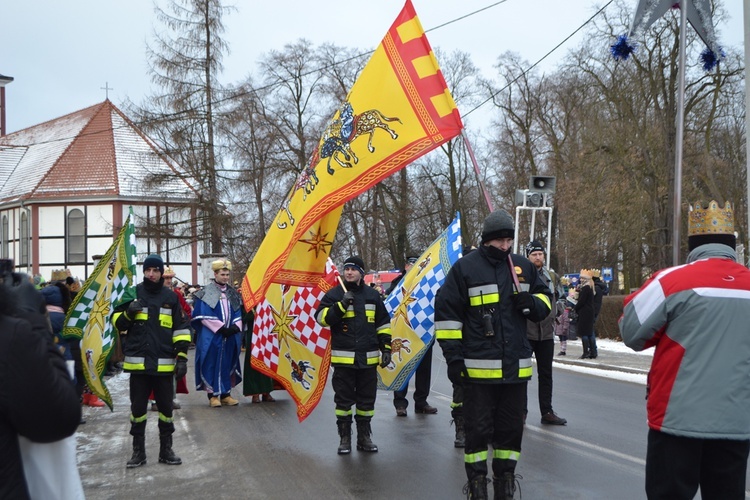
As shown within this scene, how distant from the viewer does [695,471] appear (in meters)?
4.27

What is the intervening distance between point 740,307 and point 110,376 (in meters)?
15.3

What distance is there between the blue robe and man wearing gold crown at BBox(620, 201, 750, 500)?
29.1 feet

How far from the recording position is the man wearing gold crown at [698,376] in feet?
13.8

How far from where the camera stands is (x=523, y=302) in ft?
19.7

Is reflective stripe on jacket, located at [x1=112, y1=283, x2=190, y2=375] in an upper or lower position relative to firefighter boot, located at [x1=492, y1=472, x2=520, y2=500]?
upper

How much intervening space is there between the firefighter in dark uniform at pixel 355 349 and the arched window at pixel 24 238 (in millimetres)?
46527

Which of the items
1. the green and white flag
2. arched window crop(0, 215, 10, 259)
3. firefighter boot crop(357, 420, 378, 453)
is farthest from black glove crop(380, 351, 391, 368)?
arched window crop(0, 215, 10, 259)

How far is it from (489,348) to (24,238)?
50.4 m

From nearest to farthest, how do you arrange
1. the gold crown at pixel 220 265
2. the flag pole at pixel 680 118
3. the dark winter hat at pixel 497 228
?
the dark winter hat at pixel 497 228
the flag pole at pixel 680 118
the gold crown at pixel 220 265

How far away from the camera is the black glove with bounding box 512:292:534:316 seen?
236 inches

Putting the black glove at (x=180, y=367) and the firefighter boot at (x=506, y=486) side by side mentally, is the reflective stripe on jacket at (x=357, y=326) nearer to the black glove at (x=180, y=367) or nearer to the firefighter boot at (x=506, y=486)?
the black glove at (x=180, y=367)

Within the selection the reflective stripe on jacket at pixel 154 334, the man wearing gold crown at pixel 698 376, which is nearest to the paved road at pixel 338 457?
the reflective stripe on jacket at pixel 154 334

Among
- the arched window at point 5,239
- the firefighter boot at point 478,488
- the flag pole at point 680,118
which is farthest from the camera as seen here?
the arched window at point 5,239

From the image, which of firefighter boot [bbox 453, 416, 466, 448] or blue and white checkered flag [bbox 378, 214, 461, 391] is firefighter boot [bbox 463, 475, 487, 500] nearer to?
firefighter boot [bbox 453, 416, 466, 448]
